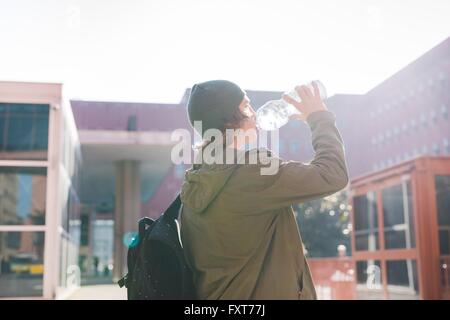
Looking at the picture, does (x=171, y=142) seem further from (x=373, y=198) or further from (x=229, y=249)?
(x=229, y=249)

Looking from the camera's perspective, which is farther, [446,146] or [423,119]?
[423,119]

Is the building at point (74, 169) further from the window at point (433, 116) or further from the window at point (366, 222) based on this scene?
the window at point (433, 116)

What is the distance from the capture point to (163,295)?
1.44 m

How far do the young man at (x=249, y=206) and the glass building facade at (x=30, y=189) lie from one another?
6.15 meters

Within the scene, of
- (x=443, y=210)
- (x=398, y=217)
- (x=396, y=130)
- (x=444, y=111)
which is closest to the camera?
(x=443, y=210)

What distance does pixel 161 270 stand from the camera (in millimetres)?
1447

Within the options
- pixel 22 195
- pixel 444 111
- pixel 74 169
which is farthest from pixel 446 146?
pixel 22 195

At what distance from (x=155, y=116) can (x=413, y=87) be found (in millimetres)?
15685

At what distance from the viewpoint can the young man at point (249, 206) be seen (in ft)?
4.46

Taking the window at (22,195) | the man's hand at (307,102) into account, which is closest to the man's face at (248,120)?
the man's hand at (307,102)

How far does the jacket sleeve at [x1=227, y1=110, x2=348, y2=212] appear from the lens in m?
1.35

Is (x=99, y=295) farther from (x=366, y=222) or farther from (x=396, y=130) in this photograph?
(x=396, y=130)

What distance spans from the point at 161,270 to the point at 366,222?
8.59 meters

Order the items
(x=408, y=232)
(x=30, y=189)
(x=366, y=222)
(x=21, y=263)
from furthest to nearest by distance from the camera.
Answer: (x=366, y=222) < (x=408, y=232) < (x=30, y=189) < (x=21, y=263)
